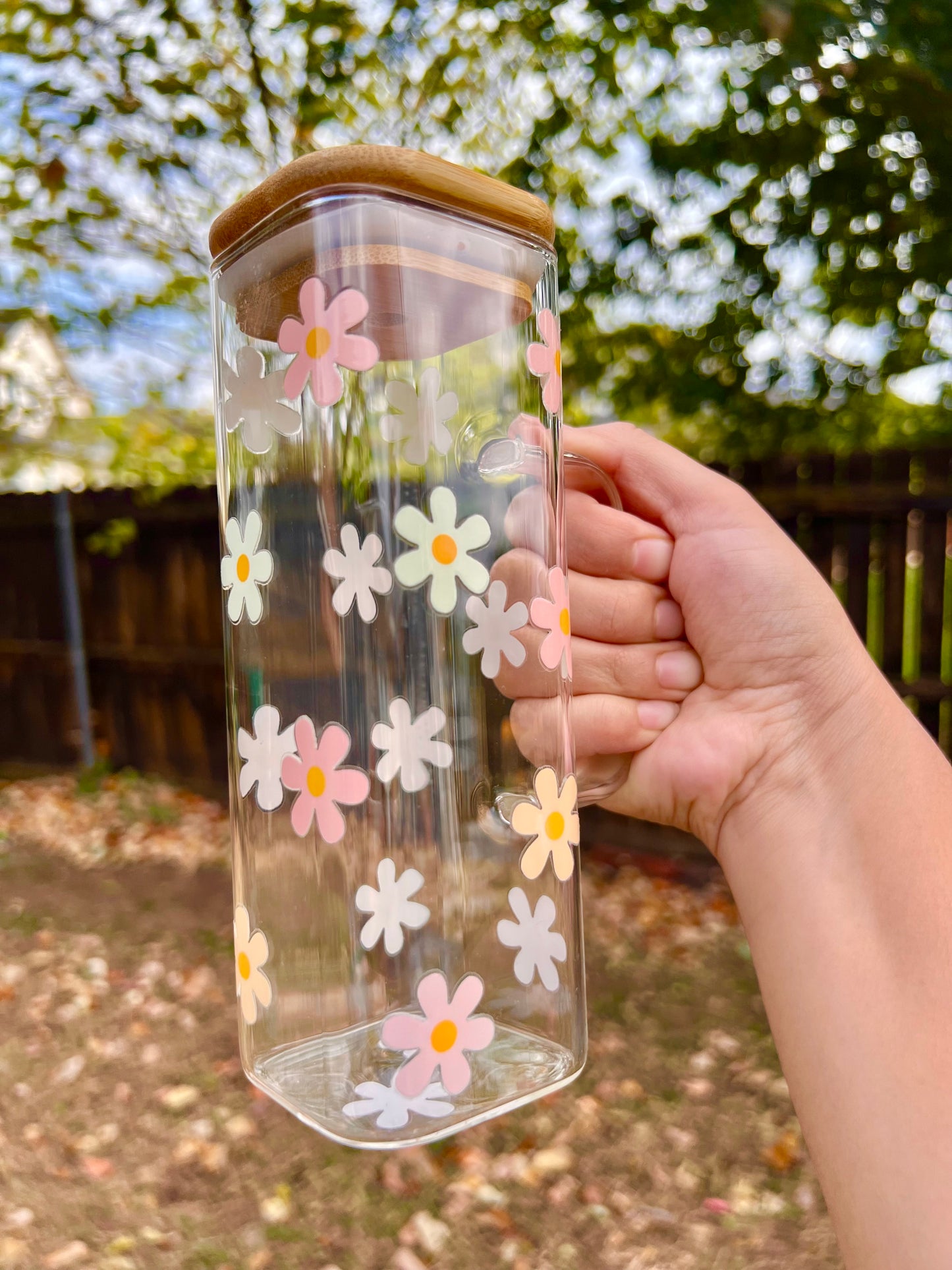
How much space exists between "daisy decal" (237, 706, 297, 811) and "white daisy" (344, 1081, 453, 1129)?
20cm

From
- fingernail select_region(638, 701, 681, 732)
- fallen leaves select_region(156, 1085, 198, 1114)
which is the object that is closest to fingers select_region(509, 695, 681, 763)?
fingernail select_region(638, 701, 681, 732)

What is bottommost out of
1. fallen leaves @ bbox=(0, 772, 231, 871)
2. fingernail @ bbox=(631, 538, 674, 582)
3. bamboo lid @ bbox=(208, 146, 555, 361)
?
fallen leaves @ bbox=(0, 772, 231, 871)

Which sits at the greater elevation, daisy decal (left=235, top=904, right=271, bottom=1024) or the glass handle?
the glass handle

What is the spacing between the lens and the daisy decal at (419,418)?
61cm

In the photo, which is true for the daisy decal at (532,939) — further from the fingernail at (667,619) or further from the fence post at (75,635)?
the fence post at (75,635)

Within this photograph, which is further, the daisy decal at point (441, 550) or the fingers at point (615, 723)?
the fingers at point (615, 723)

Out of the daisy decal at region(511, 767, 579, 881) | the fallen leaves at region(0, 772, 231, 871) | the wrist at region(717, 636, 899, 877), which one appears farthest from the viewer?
the fallen leaves at region(0, 772, 231, 871)

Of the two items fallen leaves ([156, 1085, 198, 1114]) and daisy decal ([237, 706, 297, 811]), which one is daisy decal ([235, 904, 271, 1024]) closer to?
daisy decal ([237, 706, 297, 811])

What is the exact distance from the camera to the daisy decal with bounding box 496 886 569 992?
2.22 feet

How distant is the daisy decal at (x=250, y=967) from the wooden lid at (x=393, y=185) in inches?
20.3

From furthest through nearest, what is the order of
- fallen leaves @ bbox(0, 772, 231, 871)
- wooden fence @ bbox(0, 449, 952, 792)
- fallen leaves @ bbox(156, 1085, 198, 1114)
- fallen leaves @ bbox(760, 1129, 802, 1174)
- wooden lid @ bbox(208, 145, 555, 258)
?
fallen leaves @ bbox(0, 772, 231, 871)
wooden fence @ bbox(0, 449, 952, 792)
fallen leaves @ bbox(156, 1085, 198, 1114)
fallen leaves @ bbox(760, 1129, 802, 1174)
wooden lid @ bbox(208, 145, 555, 258)

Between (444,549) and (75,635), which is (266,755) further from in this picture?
(75,635)

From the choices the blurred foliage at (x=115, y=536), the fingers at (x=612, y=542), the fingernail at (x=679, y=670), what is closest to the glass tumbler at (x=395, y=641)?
the fingers at (x=612, y=542)

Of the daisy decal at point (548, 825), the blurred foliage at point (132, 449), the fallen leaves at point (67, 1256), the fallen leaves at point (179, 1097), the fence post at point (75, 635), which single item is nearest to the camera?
the daisy decal at point (548, 825)
